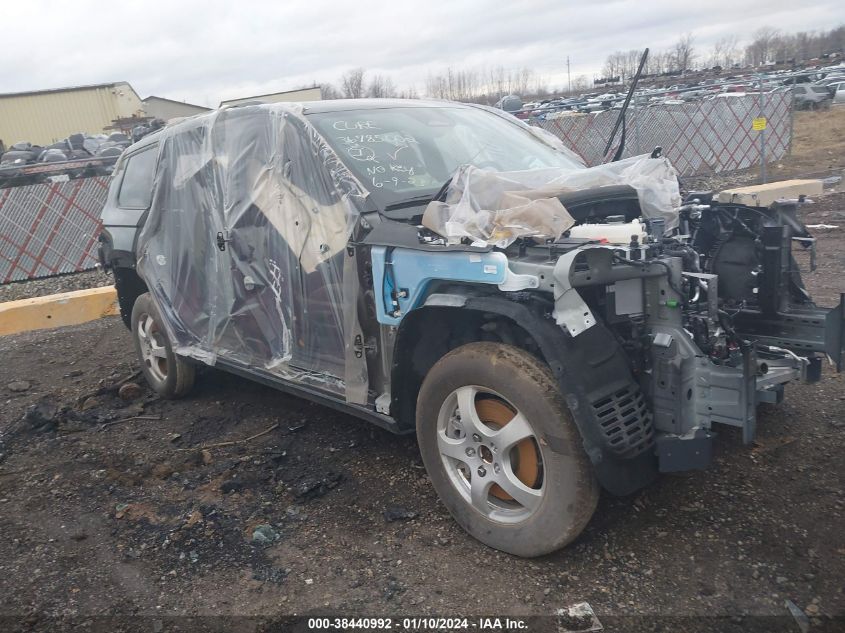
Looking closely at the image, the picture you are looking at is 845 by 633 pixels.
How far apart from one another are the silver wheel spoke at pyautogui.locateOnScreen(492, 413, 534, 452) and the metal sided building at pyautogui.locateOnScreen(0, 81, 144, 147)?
124 ft

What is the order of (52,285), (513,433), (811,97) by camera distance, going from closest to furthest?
1. (513,433)
2. (52,285)
3. (811,97)

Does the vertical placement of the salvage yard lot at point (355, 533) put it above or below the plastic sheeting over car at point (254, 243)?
below

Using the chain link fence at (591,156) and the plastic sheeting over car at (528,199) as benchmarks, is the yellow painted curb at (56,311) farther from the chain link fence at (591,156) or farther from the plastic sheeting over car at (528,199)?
the plastic sheeting over car at (528,199)

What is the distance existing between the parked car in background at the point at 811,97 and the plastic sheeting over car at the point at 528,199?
1094 inches

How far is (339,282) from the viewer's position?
11.3 ft

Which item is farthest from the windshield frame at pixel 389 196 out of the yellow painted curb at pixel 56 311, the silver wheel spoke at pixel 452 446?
the yellow painted curb at pixel 56 311

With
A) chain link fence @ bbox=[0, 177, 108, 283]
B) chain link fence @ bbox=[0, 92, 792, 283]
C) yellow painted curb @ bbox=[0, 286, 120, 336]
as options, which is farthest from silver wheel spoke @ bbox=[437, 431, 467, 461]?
chain link fence @ bbox=[0, 92, 792, 283]

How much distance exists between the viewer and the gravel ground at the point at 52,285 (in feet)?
37.7

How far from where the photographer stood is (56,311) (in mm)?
7992

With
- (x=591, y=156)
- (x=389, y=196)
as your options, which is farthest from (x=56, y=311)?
(x=591, y=156)

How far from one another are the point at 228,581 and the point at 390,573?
27.3 inches

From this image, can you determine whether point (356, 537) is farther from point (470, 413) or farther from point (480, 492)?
point (470, 413)

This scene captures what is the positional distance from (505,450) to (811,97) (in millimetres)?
29359

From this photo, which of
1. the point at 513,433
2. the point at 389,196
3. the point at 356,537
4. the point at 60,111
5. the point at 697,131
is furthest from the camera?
the point at 60,111
